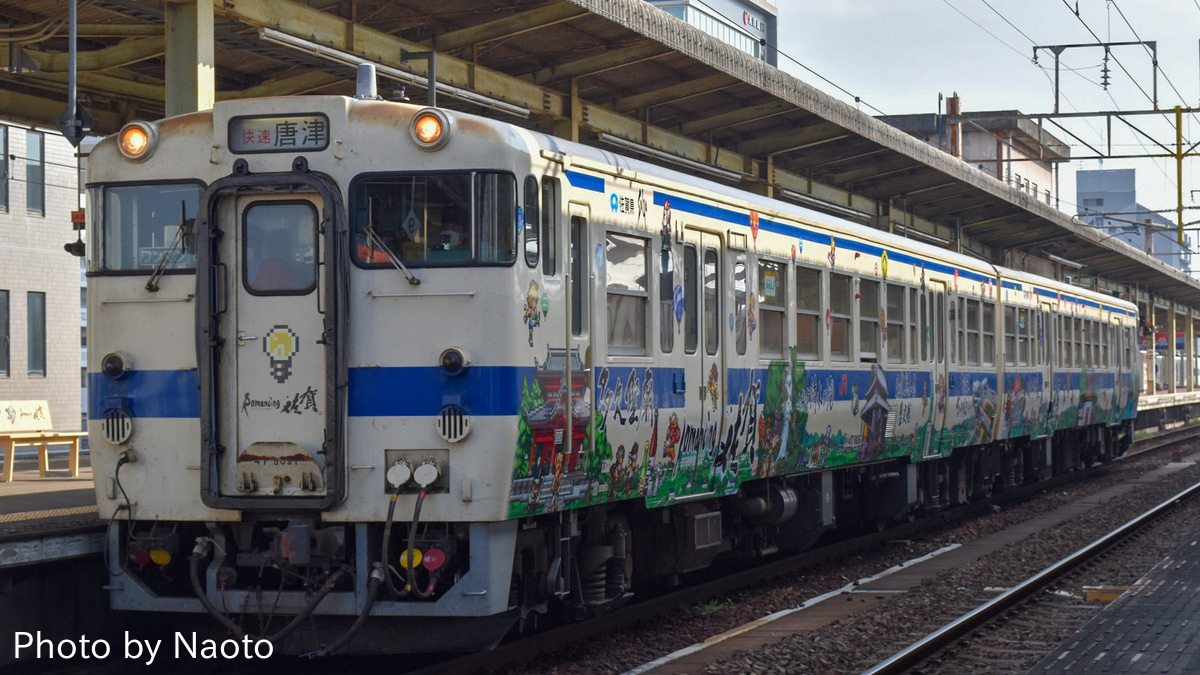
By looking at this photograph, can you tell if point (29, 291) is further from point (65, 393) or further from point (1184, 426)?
point (1184, 426)

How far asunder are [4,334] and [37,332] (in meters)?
0.92

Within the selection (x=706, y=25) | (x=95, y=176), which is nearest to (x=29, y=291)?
(x=95, y=176)

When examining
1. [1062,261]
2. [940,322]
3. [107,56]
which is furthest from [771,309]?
[1062,261]

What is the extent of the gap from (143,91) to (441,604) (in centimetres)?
798

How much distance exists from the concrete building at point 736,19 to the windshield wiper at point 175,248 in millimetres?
63213

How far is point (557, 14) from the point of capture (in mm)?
12891

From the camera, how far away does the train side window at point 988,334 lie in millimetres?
18022

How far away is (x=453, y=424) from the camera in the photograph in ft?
25.5

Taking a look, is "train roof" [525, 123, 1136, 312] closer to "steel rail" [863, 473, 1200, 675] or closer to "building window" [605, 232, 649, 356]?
"building window" [605, 232, 649, 356]

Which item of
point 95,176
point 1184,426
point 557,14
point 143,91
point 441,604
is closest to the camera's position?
point 441,604

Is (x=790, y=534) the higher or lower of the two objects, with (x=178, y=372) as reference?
lower

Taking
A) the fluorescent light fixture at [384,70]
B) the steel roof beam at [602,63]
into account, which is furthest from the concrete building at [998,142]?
the fluorescent light fixture at [384,70]

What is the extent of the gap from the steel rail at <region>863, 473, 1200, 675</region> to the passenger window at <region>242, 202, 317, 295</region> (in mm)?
3831

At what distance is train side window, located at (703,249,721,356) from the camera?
10.4 metres
